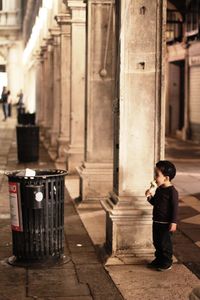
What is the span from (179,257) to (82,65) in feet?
22.8

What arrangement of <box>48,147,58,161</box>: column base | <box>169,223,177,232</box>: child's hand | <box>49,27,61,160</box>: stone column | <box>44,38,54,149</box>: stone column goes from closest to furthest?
1. <box>169,223,177,232</box>: child's hand
2. <box>48,147,58,161</box>: column base
3. <box>49,27,61,160</box>: stone column
4. <box>44,38,54,149</box>: stone column

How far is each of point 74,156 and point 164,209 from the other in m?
7.65

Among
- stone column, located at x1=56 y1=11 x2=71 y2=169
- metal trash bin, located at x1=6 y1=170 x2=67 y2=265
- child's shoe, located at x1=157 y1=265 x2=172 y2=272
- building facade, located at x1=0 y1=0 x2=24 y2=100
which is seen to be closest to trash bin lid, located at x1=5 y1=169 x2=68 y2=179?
metal trash bin, located at x1=6 y1=170 x2=67 y2=265

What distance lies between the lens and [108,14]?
1062 centimetres

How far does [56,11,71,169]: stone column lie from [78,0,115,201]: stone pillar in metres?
5.01

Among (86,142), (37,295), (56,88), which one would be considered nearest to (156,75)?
(37,295)

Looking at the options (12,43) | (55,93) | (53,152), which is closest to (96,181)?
(55,93)

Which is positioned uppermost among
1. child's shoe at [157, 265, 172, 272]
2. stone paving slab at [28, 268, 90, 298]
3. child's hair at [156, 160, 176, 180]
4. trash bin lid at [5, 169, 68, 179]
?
child's hair at [156, 160, 176, 180]

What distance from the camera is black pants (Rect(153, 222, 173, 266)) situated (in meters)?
6.95

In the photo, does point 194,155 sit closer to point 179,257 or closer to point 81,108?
point 81,108

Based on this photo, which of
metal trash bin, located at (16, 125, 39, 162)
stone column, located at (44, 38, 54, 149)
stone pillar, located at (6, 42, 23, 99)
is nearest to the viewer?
metal trash bin, located at (16, 125, 39, 162)

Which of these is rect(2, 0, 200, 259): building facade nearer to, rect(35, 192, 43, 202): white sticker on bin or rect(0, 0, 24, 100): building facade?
rect(35, 192, 43, 202): white sticker on bin

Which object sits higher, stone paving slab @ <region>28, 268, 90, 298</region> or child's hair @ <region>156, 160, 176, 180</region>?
child's hair @ <region>156, 160, 176, 180</region>

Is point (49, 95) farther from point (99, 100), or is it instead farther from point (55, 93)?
point (99, 100)
